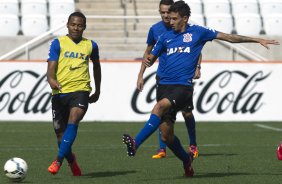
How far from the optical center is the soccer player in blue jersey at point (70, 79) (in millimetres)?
9906

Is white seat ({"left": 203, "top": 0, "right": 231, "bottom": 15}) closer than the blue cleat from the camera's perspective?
No

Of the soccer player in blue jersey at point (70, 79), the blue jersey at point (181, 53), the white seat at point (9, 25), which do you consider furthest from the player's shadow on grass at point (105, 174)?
the white seat at point (9, 25)

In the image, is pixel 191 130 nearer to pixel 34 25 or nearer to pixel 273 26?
pixel 34 25

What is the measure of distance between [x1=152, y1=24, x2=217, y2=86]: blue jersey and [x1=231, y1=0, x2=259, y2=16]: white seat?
16184mm

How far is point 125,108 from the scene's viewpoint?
798 inches

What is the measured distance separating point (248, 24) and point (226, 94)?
17.5 ft

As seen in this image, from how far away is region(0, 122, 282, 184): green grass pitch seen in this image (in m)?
10.0

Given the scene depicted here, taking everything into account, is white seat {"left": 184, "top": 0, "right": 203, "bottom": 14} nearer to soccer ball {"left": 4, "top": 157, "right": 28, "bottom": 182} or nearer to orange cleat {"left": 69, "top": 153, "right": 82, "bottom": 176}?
orange cleat {"left": 69, "top": 153, "right": 82, "bottom": 176}

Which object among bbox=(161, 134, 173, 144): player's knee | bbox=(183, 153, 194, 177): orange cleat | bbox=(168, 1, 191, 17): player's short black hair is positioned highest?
bbox=(168, 1, 191, 17): player's short black hair

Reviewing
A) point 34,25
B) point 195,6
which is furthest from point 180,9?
point 195,6

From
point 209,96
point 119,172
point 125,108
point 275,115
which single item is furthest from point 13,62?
point 119,172

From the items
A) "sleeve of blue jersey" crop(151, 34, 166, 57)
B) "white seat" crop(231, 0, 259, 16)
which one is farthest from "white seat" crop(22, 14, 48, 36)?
"sleeve of blue jersey" crop(151, 34, 166, 57)

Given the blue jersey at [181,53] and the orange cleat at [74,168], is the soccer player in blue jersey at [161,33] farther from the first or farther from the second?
the orange cleat at [74,168]

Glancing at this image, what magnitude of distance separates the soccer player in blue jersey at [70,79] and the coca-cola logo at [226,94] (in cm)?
1003
